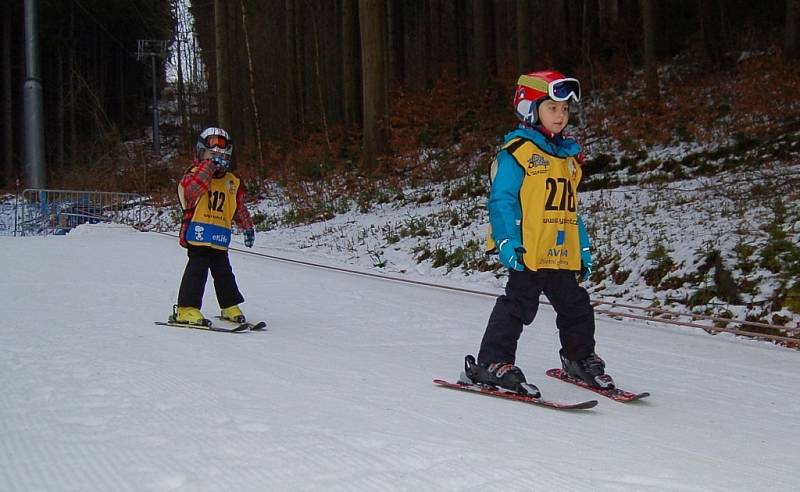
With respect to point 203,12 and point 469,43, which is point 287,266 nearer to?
point 469,43

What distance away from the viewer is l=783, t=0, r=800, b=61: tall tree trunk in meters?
16.7

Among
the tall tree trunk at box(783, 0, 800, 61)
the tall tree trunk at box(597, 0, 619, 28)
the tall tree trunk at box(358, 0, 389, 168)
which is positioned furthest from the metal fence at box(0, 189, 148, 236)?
the tall tree trunk at box(783, 0, 800, 61)

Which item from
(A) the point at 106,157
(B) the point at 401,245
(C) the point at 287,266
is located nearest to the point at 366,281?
(C) the point at 287,266

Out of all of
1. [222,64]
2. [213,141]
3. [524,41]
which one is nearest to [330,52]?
[222,64]

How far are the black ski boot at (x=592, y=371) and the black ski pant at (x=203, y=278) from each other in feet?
11.4

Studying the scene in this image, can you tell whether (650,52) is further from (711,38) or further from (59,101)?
(59,101)

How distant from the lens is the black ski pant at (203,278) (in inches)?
260

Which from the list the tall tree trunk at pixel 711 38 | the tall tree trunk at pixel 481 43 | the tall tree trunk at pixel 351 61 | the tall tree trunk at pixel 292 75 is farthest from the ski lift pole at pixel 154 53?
the tall tree trunk at pixel 711 38

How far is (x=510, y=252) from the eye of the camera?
407 centimetres

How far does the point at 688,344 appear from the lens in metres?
6.63

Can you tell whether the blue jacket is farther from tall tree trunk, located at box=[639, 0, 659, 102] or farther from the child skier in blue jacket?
tall tree trunk, located at box=[639, 0, 659, 102]

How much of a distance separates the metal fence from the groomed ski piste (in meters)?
14.9

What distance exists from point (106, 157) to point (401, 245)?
23.0m

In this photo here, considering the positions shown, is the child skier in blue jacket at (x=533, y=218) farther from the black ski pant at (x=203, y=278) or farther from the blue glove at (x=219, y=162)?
the blue glove at (x=219, y=162)
